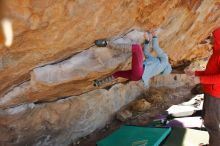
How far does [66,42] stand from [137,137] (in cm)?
202

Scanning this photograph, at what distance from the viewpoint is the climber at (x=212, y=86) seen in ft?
11.0

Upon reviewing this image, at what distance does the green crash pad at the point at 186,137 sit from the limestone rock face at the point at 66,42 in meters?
1.17

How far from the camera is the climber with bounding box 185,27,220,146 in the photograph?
3.35 metres

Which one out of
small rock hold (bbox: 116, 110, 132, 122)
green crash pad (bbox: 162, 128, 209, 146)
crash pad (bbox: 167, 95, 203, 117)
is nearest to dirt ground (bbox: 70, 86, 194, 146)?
small rock hold (bbox: 116, 110, 132, 122)

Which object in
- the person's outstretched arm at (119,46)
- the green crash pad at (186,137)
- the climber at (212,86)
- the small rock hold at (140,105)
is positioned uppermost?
the person's outstretched arm at (119,46)

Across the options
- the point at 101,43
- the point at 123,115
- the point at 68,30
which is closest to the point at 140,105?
the point at 123,115

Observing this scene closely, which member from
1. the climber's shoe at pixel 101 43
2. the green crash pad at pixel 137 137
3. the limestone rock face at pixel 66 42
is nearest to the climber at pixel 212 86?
the green crash pad at pixel 137 137

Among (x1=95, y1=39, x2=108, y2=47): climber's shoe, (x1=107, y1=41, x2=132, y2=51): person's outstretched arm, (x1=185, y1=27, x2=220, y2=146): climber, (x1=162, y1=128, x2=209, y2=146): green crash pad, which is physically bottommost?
(x1=162, y1=128, x2=209, y2=146): green crash pad

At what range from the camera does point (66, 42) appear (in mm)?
3084

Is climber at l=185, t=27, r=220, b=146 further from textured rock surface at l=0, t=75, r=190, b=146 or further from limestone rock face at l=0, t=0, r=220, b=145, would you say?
textured rock surface at l=0, t=75, r=190, b=146

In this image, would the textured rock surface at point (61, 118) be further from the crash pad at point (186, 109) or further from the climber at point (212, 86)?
the climber at point (212, 86)

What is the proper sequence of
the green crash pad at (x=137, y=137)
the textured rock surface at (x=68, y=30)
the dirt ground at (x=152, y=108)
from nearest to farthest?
the textured rock surface at (x=68, y=30) → the green crash pad at (x=137, y=137) → the dirt ground at (x=152, y=108)

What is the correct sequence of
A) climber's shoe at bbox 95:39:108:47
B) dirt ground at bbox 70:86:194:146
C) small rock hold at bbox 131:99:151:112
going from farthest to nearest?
small rock hold at bbox 131:99:151:112 → dirt ground at bbox 70:86:194:146 → climber's shoe at bbox 95:39:108:47

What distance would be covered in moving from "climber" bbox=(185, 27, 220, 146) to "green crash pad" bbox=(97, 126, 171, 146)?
26.7 inches
